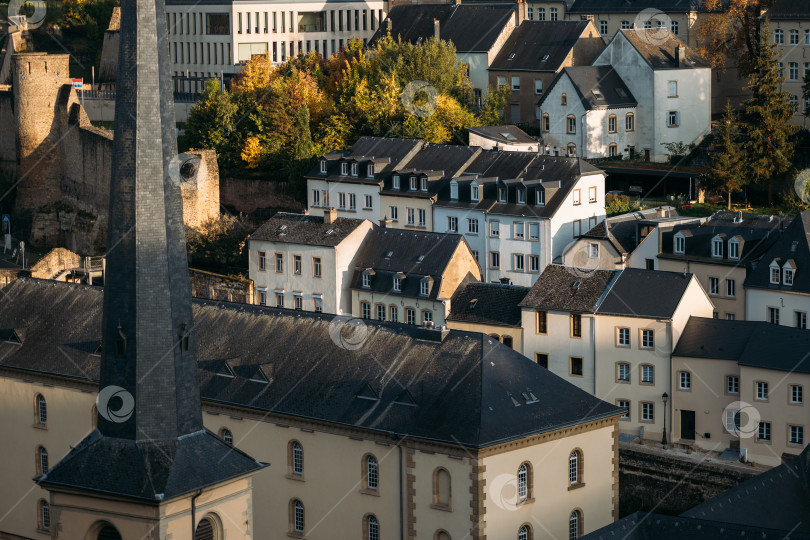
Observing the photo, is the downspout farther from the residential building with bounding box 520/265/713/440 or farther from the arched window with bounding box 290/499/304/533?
the residential building with bounding box 520/265/713/440

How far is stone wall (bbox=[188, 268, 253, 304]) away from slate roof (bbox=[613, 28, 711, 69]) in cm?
2447

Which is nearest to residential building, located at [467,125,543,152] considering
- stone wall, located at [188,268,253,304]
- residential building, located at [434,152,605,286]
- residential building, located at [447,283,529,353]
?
residential building, located at [434,152,605,286]

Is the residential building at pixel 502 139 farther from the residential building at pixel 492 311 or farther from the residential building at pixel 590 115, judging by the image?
the residential building at pixel 492 311

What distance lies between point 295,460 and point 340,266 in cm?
2196

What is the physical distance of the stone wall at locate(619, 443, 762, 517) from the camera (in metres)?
65.8

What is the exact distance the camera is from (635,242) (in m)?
77.0

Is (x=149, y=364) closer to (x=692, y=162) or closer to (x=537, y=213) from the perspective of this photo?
(x=537, y=213)

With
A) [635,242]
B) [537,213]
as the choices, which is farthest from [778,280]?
[537,213]

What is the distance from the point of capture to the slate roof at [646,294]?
68.8 m

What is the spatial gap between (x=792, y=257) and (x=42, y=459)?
2818 cm

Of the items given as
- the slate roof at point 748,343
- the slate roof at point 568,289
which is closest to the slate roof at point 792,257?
the slate roof at point 748,343

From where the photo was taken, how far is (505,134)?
9319 cm

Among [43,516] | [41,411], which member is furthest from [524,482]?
[41,411]

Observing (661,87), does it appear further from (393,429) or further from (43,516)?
(43,516)
